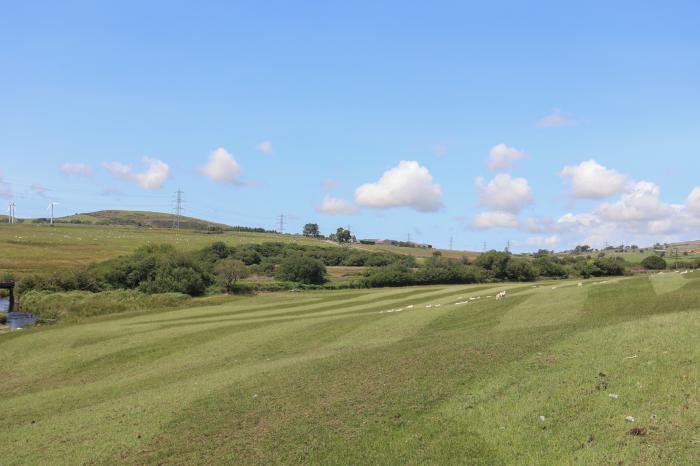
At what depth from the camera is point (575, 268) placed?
137m

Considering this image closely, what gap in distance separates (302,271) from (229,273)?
63.7 feet

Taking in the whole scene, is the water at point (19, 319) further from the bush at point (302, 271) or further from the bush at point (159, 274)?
the bush at point (302, 271)

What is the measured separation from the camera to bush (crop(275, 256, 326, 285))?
126250 mm

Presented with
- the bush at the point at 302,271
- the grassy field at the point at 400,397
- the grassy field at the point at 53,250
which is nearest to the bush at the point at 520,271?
the bush at the point at 302,271

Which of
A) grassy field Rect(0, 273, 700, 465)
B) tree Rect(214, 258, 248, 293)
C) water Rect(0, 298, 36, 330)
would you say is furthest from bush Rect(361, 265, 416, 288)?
grassy field Rect(0, 273, 700, 465)

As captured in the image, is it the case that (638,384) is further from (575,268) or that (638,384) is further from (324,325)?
(575,268)

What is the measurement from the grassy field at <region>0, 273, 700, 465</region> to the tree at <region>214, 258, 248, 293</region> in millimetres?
78906

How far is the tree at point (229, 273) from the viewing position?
360 ft

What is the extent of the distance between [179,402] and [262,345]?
1217 cm

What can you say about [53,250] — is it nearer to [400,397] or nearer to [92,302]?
[92,302]

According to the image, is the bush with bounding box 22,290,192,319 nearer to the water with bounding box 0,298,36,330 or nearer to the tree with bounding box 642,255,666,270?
the water with bounding box 0,298,36,330

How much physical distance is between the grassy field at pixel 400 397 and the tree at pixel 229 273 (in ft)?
259

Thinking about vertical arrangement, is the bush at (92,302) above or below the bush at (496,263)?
below

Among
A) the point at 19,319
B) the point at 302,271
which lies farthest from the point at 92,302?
the point at 302,271
